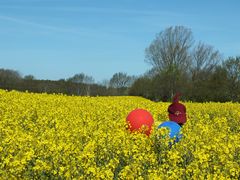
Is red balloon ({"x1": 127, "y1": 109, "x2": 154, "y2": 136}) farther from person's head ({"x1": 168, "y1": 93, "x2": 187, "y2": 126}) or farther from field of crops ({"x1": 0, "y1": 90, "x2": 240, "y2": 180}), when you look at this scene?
field of crops ({"x1": 0, "y1": 90, "x2": 240, "y2": 180})

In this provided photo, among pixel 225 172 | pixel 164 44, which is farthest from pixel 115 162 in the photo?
pixel 164 44

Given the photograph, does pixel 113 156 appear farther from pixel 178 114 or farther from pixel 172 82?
pixel 172 82

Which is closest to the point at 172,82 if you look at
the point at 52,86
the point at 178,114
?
the point at 52,86

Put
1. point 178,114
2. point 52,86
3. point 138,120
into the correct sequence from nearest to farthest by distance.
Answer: point 138,120
point 178,114
point 52,86

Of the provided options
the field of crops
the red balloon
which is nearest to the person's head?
the red balloon

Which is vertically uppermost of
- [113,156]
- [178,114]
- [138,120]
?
[178,114]

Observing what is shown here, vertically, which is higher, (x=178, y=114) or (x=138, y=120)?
(x=178, y=114)

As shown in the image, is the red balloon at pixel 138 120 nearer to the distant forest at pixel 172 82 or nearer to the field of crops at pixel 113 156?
the field of crops at pixel 113 156

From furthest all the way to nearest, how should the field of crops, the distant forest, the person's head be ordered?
the distant forest → the person's head → the field of crops

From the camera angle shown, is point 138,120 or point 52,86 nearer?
point 138,120

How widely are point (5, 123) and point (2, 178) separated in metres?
4.14

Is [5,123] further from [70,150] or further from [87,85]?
[87,85]

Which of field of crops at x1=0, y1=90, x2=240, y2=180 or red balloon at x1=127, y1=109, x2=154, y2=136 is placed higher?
red balloon at x1=127, y1=109, x2=154, y2=136

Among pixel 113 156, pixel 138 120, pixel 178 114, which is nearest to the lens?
pixel 113 156
